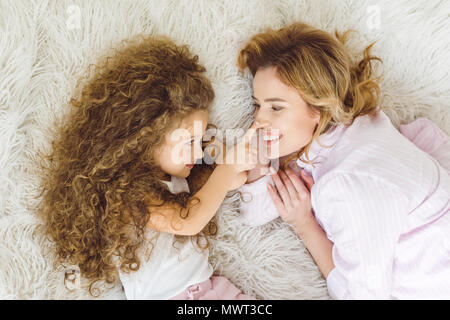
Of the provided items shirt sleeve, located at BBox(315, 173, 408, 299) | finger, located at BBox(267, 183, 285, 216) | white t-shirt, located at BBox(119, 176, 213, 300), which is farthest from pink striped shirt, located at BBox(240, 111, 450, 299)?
white t-shirt, located at BBox(119, 176, 213, 300)

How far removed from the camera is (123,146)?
102 cm

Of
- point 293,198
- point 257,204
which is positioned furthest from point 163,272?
point 293,198

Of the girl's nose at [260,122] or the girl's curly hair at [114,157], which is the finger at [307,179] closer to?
the girl's nose at [260,122]

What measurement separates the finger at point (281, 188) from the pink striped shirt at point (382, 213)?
0.10 m

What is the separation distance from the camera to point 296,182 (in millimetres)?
1209

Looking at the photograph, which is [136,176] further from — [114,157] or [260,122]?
[260,122]

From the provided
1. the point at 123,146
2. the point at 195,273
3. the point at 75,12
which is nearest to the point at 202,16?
the point at 75,12

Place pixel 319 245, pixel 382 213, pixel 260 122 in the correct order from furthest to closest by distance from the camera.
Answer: pixel 319 245
pixel 260 122
pixel 382 213

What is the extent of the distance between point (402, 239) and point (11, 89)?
124 centimetres

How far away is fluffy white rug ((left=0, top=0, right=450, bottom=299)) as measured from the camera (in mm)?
1057

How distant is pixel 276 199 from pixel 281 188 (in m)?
0.04

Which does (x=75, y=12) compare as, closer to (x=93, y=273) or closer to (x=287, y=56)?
(x=287, y=56)

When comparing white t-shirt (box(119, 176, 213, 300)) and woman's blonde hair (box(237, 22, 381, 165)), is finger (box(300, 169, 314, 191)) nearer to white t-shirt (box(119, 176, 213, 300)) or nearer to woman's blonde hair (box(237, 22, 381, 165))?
woman's blonde hair (box(237, 22, 381, 165))

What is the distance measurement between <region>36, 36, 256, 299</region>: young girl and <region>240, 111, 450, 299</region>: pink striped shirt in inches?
11.1
